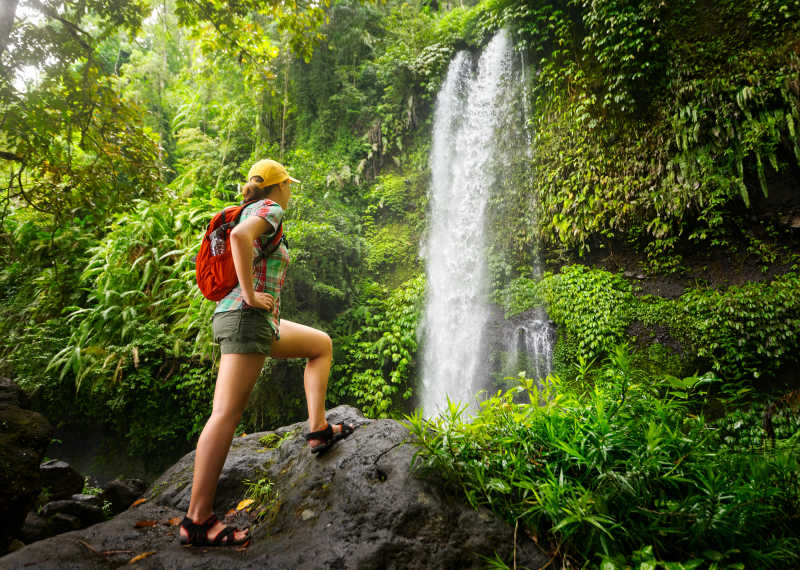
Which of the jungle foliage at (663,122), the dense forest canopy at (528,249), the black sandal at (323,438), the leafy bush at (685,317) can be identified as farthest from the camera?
the jungle foliage at (663,122)

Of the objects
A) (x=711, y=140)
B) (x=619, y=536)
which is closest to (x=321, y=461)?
(x=619, y=536)

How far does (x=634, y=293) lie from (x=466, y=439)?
4.86 meters

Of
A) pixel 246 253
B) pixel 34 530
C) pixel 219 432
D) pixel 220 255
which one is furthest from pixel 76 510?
pixel 246 253

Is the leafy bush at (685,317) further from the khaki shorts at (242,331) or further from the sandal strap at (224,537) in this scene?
the sandal strap at (224,537)

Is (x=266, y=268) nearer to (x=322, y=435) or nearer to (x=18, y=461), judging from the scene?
(x=322, y=435)

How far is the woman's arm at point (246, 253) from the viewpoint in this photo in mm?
1831

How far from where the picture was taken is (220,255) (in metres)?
2.04

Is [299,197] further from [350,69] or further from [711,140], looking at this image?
[711,140]

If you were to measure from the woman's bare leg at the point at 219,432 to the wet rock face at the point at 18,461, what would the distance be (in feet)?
4.82

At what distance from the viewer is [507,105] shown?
755cm

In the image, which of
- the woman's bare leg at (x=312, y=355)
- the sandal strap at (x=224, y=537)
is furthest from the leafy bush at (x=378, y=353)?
the sandal strap at (x=224, y=537)

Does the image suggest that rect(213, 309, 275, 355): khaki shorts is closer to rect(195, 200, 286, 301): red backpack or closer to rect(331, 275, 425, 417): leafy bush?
rect(195, 200, 286, 301): red backpack

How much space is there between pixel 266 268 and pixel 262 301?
0.24 metres

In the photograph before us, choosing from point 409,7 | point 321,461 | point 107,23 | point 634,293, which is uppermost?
point 409,7
